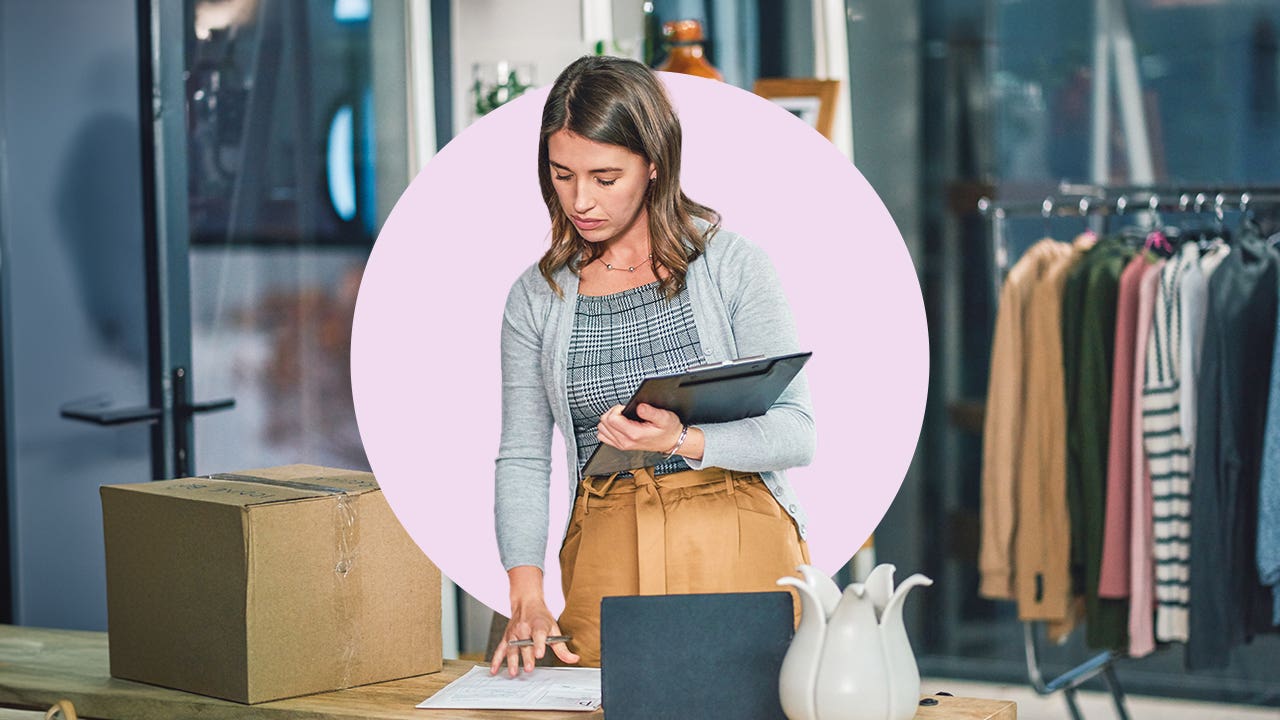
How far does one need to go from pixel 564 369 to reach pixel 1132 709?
267 cm

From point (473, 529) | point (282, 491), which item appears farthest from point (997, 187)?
point (282, 491)

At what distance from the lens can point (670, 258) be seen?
1867 mm

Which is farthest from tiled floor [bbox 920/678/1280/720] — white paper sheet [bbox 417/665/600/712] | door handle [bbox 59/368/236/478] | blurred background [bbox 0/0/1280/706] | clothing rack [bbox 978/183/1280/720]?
white paper sheet [bbox 417/665/600/712]

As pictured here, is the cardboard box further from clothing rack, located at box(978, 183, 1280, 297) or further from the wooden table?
clothing rack, located at box(978, 183, 1280, 297)

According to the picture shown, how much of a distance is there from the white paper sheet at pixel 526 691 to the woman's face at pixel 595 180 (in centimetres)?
55

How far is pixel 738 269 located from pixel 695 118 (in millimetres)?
501

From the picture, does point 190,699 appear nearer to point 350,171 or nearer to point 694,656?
point 694,656

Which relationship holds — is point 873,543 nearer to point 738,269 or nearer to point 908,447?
point 908,447

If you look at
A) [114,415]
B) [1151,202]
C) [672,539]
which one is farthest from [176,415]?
[1151,202]

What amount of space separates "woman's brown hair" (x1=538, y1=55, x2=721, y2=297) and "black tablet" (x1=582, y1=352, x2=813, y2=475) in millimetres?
213

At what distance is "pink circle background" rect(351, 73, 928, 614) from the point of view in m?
2.15

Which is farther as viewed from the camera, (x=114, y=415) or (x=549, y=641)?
(x=114, y=415)

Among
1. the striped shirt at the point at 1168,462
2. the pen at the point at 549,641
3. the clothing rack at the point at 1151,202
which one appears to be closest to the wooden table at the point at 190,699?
the pen at the point at 549,641

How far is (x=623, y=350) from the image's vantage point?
1.87 m
